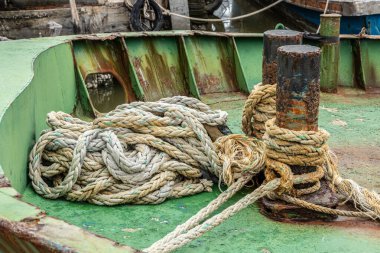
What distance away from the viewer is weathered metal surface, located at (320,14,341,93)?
5.15 m

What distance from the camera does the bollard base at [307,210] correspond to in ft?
9.27

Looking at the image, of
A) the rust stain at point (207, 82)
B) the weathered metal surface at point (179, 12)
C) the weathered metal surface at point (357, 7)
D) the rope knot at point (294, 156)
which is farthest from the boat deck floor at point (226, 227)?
the weathered metal surface at point (179, 12)

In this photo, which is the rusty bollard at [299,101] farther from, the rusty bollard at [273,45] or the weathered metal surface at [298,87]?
the rusty bollard at [273,45]

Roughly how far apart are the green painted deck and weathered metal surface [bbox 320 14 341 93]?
0.21 meters

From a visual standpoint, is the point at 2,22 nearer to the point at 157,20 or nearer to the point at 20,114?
the point at 157,20

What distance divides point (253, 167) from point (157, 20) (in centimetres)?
783

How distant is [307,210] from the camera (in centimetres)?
284

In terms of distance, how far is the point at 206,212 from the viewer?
8.57 ft

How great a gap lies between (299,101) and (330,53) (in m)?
2.66

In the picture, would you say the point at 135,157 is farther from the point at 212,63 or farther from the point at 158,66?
the point at 212,63

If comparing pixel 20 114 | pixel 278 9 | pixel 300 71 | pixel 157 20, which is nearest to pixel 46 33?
pixel 157 20

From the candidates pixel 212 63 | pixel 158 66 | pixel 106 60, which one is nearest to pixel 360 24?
pixel 212 63

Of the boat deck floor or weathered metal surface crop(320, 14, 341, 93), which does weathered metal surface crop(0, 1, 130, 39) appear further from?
the boat deck floor

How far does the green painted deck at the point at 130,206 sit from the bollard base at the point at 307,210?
Result: 0.05 metres
